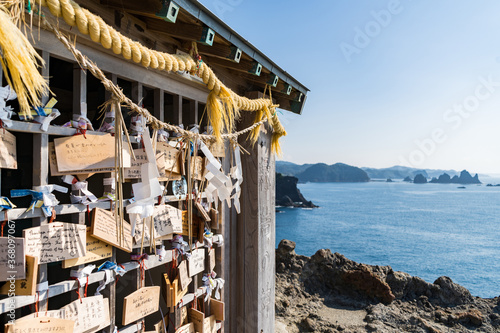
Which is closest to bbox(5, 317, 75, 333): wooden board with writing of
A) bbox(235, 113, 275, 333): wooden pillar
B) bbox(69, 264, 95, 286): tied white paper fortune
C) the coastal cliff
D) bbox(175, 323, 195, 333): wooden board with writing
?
bbox(69, 264, 95, 286): tied white paper fortune

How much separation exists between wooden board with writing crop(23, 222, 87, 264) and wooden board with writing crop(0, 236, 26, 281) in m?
0.04

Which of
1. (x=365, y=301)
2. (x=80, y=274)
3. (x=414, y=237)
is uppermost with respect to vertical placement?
(x=80, y=274)

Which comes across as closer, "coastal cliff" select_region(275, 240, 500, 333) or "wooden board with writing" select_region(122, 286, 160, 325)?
"wooden board with writing" select_region(122, 286, 160, 325)

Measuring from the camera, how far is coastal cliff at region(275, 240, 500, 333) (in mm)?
4102

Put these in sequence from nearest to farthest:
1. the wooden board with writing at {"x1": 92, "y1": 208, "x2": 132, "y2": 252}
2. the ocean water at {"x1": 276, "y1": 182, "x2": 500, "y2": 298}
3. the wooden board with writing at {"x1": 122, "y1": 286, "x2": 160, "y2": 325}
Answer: the wooden board with writing at {"x1": 92, "y1": 208, "x2": 132, "y2": 252}
the wooden board with writing at {"x1": 122, "y1": 286, "x2": 160, "y2": 325}
the ocean water at {"x1": 276, "y1": 182, "x2": 500, "y2": 298}

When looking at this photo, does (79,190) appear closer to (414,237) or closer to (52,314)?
(52,314)

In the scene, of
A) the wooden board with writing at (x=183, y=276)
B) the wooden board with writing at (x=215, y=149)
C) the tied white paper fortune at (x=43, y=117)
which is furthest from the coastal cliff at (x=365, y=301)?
the tied white paper fortune at (x=43, y=117)

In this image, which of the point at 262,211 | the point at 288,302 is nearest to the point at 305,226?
the point at 288,302

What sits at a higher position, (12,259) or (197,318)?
(12,259)

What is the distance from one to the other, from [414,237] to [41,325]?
27.2 metres

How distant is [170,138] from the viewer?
5.41ft

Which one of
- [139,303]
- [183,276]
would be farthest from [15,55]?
[183,276]

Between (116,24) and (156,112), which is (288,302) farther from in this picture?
(116,24)

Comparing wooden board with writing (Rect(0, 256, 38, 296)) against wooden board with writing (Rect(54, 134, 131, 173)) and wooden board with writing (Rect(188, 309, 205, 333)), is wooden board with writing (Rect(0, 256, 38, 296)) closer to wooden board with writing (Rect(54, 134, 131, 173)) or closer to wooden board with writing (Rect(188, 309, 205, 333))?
wooden board with writing (Rect(54, 134, 131, 173))
